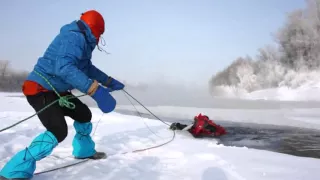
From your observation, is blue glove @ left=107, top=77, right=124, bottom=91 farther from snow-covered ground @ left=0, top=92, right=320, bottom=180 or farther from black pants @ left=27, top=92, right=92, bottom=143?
snow-covered ground @ left=0, top=92, right=320, bottom=180

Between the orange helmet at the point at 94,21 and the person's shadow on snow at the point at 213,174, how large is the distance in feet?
6.39

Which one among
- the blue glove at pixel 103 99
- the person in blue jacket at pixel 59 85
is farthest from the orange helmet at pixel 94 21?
the blue glove at pixel 103 99

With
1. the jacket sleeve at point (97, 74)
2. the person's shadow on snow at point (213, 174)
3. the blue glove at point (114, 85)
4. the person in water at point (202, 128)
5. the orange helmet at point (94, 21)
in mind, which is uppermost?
the orange helmet at point (94, 21)

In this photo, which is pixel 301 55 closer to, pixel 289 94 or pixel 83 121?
pixel 289 94

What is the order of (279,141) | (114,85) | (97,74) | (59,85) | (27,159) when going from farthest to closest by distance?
(279,141) < (114,85) < (97,74) < (59,85) < (27,159)

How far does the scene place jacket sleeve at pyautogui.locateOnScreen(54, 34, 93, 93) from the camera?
2.63 metres

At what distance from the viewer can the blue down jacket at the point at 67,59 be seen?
2.64m

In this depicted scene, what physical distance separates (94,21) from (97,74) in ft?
3.05

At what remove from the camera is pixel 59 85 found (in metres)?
2.99

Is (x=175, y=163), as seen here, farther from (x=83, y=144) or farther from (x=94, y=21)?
(x=94, y=21)

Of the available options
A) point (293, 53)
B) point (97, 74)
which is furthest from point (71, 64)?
point (293, 53)

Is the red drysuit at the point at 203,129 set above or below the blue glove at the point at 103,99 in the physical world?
below

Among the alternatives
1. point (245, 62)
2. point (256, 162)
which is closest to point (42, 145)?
point (256, 162)

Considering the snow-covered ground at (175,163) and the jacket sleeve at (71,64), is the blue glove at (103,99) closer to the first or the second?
the jacket sleeve at (71,64)
